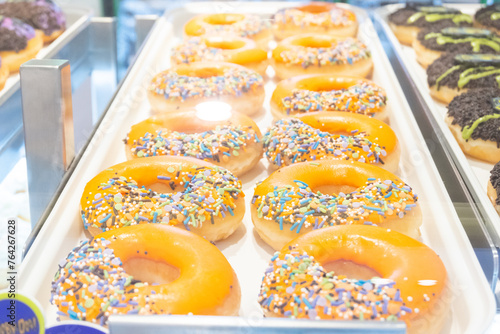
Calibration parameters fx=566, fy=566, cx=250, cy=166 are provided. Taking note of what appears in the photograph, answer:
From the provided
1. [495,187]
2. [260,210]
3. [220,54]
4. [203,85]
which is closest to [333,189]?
[260,210]

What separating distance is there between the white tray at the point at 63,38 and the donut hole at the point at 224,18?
2.45 ft

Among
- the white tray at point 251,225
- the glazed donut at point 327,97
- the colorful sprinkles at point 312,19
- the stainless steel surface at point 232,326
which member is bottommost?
the white tray at point 251,225

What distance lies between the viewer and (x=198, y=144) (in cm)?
211

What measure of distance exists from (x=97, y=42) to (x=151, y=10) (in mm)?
1946

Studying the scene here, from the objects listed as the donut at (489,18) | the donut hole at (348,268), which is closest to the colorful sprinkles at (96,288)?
the donut hole at (348,268)

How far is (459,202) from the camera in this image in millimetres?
1767

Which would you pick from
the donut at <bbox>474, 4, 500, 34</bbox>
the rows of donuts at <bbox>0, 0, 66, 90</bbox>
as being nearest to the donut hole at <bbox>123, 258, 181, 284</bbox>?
the rows of donuts at <bbox>0, 0, 66, 90</bbox>

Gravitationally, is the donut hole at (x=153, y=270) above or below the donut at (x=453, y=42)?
below

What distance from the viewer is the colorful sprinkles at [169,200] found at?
1.70 m

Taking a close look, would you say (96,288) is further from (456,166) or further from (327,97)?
(327,97)

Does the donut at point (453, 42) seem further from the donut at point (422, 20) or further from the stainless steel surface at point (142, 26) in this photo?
the stainless steel surface at point (142, 26)

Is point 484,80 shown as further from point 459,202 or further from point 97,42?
point 97,42

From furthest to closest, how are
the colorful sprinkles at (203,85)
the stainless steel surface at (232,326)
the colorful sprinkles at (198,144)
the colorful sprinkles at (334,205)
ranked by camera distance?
the colorful sprinkles at (203,85), the colorful sprinkles at (198,144), the colorful sprinkles at (334,205), the stainless steel surface at (232,326)

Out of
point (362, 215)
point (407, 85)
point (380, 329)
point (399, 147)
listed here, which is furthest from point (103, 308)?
point (407, 85)
